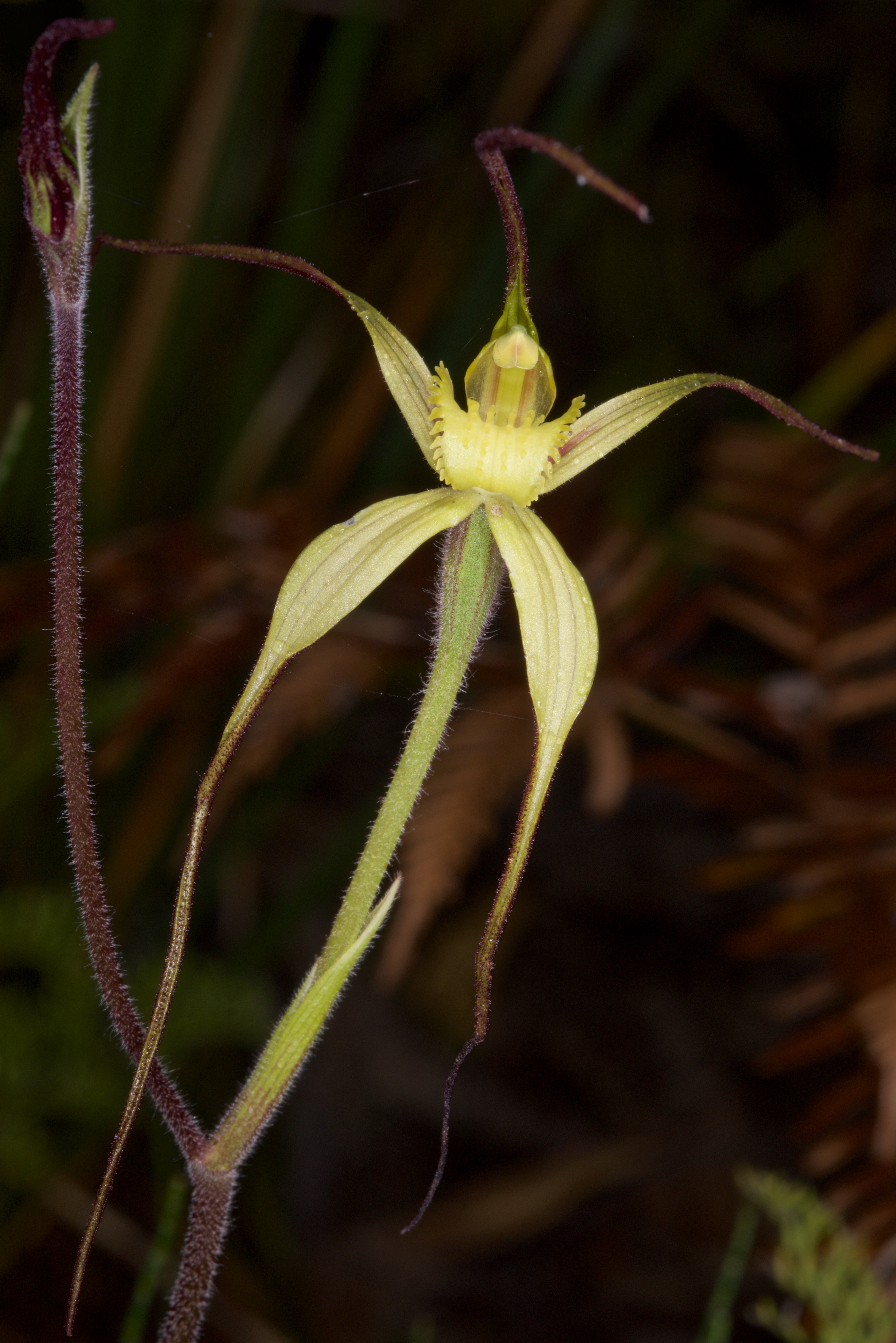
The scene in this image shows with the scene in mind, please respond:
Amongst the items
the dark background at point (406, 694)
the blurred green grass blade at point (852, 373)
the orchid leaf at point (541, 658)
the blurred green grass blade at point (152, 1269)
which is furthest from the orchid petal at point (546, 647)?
the blurred green grass blade at point (852, 373)

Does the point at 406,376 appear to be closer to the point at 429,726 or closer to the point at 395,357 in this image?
the point at 395,357

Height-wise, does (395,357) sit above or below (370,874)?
above

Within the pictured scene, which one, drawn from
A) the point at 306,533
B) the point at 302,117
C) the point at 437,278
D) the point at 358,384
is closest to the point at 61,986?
the point at 306,533

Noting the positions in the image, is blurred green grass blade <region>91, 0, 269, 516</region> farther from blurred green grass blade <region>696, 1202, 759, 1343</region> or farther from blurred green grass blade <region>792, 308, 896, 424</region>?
blurred green grass blade <region>696, 1202, 759, 1343</region>

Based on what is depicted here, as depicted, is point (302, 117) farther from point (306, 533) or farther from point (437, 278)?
point (306, 533)

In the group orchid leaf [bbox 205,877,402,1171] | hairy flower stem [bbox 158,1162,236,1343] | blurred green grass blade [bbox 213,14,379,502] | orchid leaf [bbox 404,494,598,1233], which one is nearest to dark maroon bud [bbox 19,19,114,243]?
orchid leaf [bbox 404,494,598,1233]

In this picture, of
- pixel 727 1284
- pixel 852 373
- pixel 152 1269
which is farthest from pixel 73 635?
pixel 852 373

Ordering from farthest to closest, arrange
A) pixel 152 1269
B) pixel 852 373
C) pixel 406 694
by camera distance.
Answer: pixel 852 373 → pixel 406 694 → pixel 152 1269

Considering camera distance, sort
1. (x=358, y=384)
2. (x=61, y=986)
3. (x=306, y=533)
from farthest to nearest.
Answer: (x=358, y=384), (x=306, y=533), (x=61, y=986)
